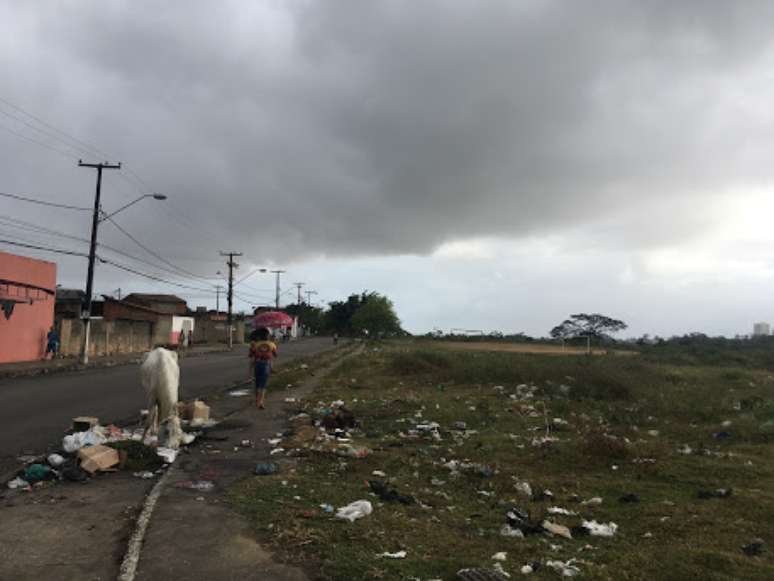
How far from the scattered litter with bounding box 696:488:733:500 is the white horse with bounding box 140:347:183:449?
6411mm

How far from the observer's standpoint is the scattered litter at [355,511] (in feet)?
17.7

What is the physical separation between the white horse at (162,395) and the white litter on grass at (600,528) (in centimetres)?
539

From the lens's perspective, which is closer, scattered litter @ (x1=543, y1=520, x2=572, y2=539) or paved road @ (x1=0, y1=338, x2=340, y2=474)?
scattered litter @ (x1=543, y1=520, x2=572, y2=539)

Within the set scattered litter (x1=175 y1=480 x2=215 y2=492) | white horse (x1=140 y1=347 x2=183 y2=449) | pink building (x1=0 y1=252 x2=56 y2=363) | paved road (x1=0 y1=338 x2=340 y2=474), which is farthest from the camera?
pink building (x1=0 y1=252 x2=56 y2=363)

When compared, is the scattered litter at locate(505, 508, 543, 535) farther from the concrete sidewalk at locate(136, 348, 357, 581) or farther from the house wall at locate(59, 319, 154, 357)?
the house wall at locate(59, 319, 154, 357)

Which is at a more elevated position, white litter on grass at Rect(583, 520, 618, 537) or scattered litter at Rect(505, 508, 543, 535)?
scattered litter at Rect(505, 508, 543, 535)

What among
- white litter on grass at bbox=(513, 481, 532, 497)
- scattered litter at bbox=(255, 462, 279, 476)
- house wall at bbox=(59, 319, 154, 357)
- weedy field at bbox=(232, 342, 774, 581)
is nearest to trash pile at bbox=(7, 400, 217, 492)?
scattered litter at bbox=(255, 462, 279, 476)

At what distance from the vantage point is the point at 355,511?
5508mm

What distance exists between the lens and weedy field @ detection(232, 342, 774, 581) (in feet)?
14.9

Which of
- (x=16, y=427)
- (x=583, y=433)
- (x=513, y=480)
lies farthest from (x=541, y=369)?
(x=16, y=427)

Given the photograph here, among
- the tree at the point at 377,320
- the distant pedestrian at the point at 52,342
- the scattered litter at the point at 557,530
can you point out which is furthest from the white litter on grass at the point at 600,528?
the tree at the point at 377,320

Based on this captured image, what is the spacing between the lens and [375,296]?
390 feet

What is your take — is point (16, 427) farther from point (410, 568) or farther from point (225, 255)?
point (225, 255)

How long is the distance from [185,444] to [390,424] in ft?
13.3
